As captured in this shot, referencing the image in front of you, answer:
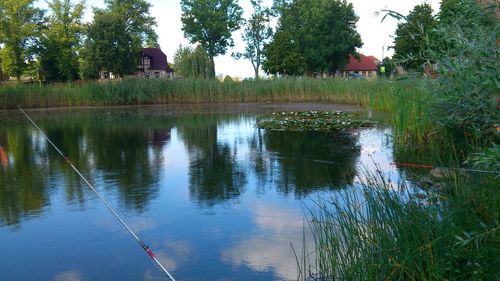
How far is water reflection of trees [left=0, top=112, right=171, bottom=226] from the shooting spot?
Result: 695 centimetres

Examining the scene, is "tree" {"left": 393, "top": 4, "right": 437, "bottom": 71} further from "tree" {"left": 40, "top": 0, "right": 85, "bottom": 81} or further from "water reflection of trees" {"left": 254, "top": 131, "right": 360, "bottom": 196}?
"tree" {"left": 40, "top": 0, "right": 85, "bottom": 81}

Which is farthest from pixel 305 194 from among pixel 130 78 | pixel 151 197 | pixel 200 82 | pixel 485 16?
pixel 130 78

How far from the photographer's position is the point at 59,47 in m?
46.3

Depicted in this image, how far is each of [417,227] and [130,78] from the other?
2672 centimetres

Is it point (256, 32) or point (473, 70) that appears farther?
point (256, 32)

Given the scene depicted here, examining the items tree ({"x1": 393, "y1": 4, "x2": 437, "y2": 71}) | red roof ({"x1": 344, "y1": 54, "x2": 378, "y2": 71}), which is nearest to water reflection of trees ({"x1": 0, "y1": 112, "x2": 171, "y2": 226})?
tree ({"x1": 393, "y1": 4, "x2": 437, "y2": 71})

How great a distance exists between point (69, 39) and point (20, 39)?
5824 millimetres

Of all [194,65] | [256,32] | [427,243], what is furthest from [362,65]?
[427,243]

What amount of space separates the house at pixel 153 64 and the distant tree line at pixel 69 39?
4.24m

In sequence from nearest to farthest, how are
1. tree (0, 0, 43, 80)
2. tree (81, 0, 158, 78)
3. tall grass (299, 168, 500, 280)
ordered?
tall grass (299, 168, 500, 280), tree (81, 0, 158, 78), tree (0, 0, 43, 80)

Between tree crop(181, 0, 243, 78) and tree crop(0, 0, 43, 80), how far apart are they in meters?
17.3

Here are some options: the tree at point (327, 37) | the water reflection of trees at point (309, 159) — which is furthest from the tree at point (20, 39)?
the water reflection of trees at point (309, 159)

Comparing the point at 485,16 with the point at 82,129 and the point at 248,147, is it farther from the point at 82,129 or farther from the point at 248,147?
the point at 82,129

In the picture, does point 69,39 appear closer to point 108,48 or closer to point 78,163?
point 108,48
